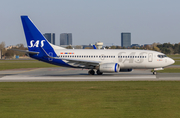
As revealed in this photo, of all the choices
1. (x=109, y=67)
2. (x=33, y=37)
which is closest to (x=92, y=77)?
(x=109, y=67)

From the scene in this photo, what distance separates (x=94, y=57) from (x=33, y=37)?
9.16m

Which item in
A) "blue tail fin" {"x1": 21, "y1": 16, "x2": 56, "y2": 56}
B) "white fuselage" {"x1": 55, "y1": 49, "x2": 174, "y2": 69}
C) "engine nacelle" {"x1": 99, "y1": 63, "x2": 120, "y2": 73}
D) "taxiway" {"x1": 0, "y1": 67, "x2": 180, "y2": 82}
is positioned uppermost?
"blue tail fin" {"x1": 21, "y1": 16, "x2": 56, "y2": 56}

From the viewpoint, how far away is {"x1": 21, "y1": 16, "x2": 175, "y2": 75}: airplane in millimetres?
34225

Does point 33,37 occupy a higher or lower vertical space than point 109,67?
higher

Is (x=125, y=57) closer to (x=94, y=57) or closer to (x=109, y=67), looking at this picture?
(x=109, y=67)

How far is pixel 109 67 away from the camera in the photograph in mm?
32875

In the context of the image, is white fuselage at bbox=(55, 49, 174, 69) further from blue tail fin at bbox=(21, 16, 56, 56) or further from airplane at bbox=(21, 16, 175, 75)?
blue tail fin at bbox=(21, 16, 56, 56)
